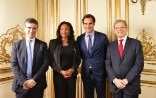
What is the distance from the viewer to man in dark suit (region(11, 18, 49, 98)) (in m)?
2.25

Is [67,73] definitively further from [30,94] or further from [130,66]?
[130,66]

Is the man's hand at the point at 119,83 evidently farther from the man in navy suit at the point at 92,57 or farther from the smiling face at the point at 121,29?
the smiling face at the point at 121,29

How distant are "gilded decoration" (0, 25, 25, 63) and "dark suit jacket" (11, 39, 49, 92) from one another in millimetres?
599

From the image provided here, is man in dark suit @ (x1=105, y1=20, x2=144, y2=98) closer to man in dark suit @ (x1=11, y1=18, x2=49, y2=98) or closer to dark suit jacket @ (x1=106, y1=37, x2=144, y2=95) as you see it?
dark suit jacket @ (x1=106, y1=37, x2=144, y2=95)

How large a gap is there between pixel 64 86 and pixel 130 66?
809 mm

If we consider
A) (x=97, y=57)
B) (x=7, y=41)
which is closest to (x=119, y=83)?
(x=97, y=57)

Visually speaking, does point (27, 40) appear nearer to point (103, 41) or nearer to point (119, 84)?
point (103, 41)

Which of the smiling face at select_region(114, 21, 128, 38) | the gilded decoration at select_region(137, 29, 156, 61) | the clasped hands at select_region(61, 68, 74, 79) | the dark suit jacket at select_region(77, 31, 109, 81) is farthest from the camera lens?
the gilded decoration at select_region(137, 29, 156, 61)

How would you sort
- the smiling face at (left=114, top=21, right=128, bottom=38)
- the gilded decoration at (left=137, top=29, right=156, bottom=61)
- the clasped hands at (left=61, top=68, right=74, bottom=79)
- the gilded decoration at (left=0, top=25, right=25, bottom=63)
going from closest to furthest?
the smiling face at (left=114, top=21, right=128, bottom=38) < the clasped hands at (left=61, top=68, right=74, bottom=79) < the gilded decoration at (left=137, top=29, right=156, bottom=61) < the gilded decoration at (left=0, top=25, right=25, bottom=63)

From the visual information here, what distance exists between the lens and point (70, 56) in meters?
2.51

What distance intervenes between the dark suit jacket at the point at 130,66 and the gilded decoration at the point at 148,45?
0.52m

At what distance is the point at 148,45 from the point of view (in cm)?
273

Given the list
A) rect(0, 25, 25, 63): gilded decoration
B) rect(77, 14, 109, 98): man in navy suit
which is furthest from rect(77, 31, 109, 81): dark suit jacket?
rect(0, 25, 25, 63): gilded decoration

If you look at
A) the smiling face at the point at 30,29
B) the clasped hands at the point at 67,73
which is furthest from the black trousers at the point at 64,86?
the smiling face at the point at 30,29
